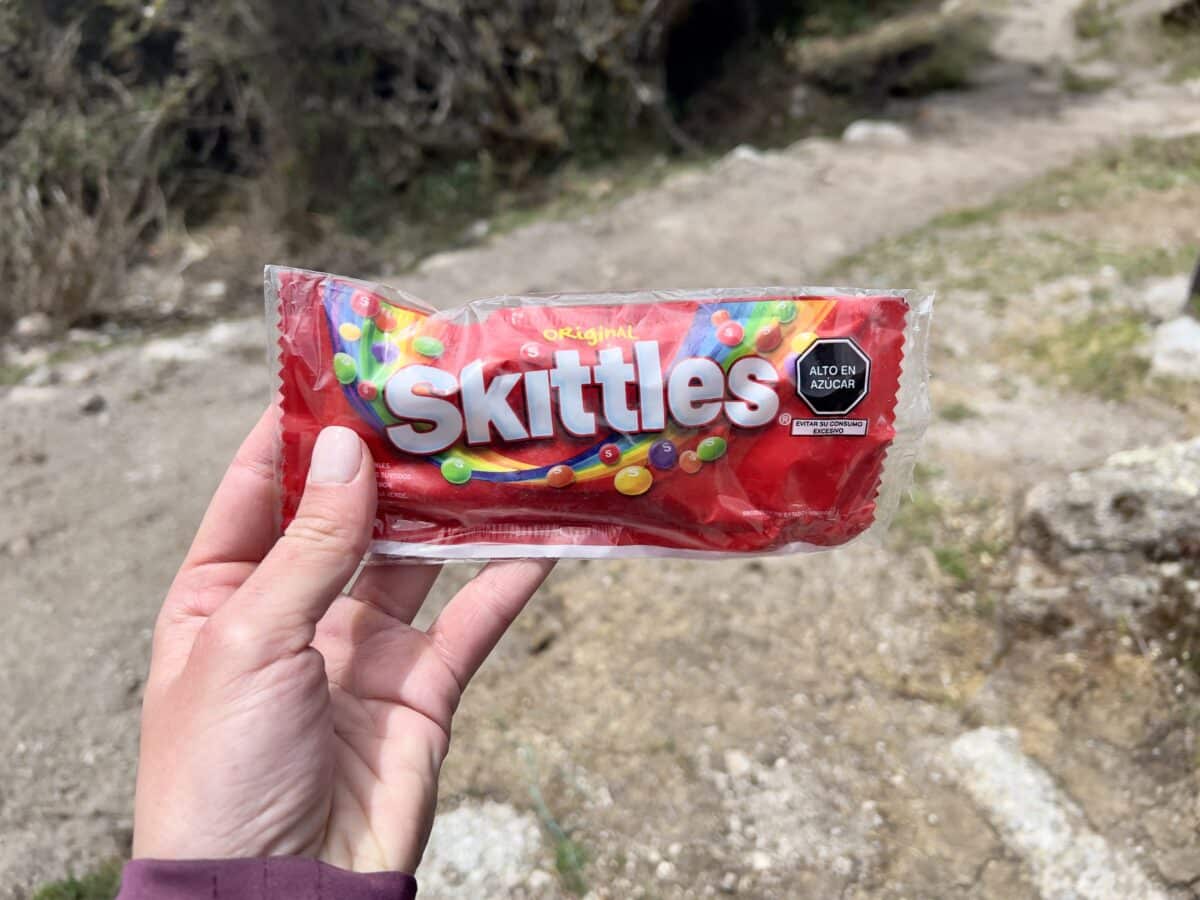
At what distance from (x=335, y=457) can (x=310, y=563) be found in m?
0.19

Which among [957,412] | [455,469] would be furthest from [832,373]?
[957,412]

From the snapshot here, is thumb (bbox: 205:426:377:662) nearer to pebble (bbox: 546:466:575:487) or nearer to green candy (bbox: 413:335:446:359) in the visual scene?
green candy (bbox: 413:335:446:359)

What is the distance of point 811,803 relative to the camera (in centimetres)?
208

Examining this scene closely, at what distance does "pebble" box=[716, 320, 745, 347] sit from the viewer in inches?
58.0

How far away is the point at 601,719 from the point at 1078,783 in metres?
1.15

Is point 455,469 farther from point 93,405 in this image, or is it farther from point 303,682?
point 93,405

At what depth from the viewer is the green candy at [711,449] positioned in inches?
59.1

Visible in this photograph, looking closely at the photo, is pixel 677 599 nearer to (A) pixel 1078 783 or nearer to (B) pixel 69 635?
(A) pixel 1078 783

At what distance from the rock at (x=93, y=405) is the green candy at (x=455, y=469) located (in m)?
2.97

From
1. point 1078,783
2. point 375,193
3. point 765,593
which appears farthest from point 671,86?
point 1078,783

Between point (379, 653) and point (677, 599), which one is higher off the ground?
point (379, 653)

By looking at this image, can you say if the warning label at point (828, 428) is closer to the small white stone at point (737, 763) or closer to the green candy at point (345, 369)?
the green candy at point (345, 369)

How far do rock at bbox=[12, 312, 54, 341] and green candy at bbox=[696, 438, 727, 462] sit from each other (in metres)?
4.24

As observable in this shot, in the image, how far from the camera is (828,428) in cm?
150
